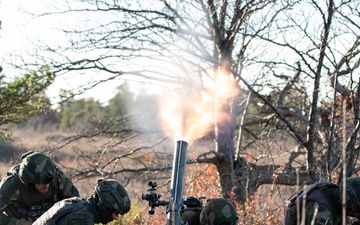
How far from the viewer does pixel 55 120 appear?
4125 cm

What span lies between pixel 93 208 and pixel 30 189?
1.99 m

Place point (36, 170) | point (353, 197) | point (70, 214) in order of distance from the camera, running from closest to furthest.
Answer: point (70, 214), point (353, 197), point (36, 170)

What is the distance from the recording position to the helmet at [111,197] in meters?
5.78

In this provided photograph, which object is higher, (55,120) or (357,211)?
(55,120)

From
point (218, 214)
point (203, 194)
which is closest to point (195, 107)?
point (203, 194)

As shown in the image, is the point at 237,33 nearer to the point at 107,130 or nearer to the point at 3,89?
the point at 107,130

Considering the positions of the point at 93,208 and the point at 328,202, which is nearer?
the point at 93,208

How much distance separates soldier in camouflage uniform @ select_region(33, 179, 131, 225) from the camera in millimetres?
5582

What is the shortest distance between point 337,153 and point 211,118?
3.89 m

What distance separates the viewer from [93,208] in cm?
580

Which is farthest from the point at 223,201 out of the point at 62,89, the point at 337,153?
the point at 62,89

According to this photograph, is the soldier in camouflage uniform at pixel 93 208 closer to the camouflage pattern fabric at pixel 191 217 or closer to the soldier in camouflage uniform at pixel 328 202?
the camouflage pattern fabric at pixel 191 217

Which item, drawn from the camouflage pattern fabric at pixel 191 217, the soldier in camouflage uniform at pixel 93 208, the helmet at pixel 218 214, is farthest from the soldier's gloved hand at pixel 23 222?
the helmet at pixel 218 214

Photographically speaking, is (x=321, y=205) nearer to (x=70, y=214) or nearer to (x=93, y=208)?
(x=93, y=208)
